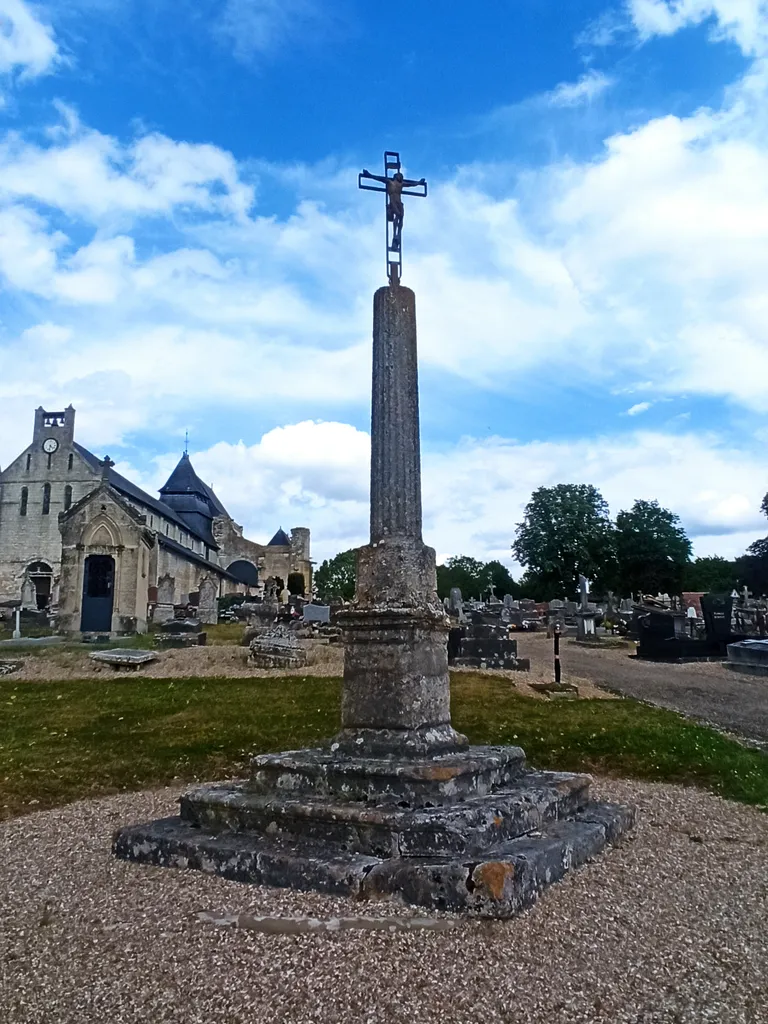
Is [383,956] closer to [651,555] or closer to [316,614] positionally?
[316,614]

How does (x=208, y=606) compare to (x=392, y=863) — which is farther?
(x=208, y=606)

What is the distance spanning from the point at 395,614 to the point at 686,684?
11268mm

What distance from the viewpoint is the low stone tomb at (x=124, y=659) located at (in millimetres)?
15016

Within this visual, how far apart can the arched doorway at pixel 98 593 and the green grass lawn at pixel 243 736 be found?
15.2 metres

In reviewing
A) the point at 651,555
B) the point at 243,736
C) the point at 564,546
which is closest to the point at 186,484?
the point at 564,546

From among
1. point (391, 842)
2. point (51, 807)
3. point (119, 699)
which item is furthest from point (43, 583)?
point (391, 842)

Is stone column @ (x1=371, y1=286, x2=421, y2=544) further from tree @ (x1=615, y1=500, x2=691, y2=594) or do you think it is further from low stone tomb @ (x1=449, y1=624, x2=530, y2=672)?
tree @ (x1=615, y1=500, x2=691, y2=594)

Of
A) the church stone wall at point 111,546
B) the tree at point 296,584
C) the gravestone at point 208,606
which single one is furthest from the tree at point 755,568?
the church stone wall at point 111,546

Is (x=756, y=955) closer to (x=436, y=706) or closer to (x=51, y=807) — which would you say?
(x=436, y=706)

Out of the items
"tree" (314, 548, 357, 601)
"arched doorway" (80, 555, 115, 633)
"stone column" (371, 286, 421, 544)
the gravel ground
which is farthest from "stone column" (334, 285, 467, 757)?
"tree" (314, 548, 357, 601)

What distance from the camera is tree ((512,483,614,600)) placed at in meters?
60.3

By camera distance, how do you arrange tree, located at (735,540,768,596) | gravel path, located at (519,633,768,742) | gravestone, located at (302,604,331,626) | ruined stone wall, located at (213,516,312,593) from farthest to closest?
ruined stone wall, located at (213,516,312,593) < tree, located at (735,540,768,596) < gravestone, located at (302,604,331,626) < gravel path, located at (519,633,768,742)

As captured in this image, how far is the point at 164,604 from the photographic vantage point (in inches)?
1132

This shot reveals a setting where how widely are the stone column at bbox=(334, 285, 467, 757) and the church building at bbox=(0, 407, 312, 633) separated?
22151 mm
